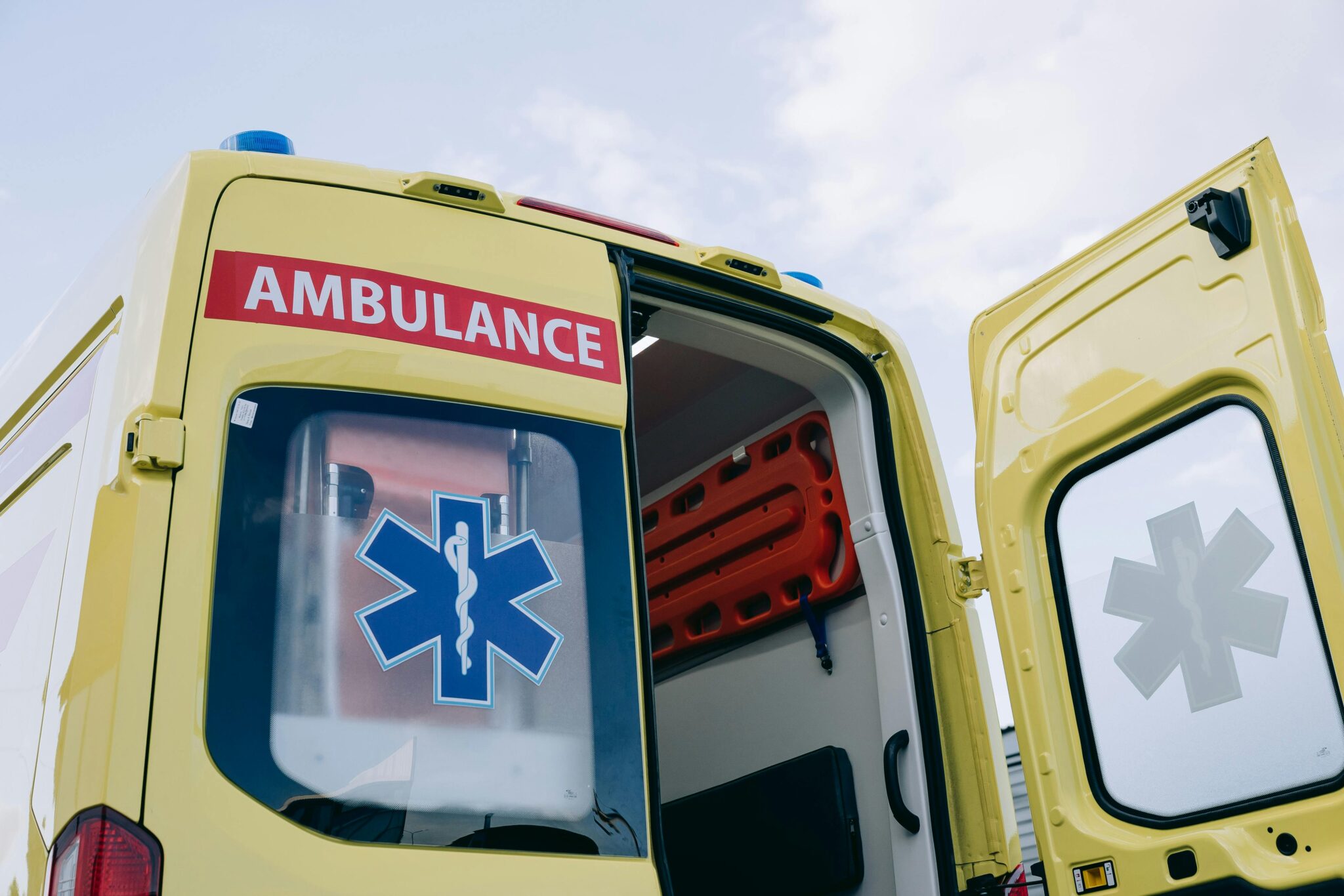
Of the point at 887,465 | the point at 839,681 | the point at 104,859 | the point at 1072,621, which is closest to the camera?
the point at 104,859

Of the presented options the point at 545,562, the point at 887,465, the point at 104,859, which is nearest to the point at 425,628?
the point at 545,562

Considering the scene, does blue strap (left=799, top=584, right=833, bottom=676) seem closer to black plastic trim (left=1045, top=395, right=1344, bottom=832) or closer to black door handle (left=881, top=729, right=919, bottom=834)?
black door handle (left=881, top=729, right=919, bottom=834)

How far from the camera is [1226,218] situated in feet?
7.18

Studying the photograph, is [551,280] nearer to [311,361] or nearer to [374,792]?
[311,361]

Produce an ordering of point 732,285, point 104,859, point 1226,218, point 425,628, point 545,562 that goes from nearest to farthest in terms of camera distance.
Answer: point 104,859 < point 425,628 < point 545,562 < point 1226,218 < point 732,285

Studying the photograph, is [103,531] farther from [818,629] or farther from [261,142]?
[818,629]

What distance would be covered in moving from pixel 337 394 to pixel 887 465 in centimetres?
144

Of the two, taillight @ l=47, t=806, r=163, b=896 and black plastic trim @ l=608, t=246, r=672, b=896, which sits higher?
black plastic trim @ l=608, t=246, r=672, b=896

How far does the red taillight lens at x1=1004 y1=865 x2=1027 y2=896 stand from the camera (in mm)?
2512

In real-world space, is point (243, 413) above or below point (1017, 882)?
above

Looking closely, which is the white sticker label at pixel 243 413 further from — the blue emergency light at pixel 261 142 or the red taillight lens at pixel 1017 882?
the red taillight lens at pixel 1017 882

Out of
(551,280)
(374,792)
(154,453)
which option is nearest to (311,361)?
(154,453)

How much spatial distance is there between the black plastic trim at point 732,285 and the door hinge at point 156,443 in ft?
3.24

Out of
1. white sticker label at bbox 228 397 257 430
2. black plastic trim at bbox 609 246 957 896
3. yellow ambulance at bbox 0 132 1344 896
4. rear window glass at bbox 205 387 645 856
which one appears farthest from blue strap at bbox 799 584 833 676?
white sticker label at bbox 228 397 257 430
